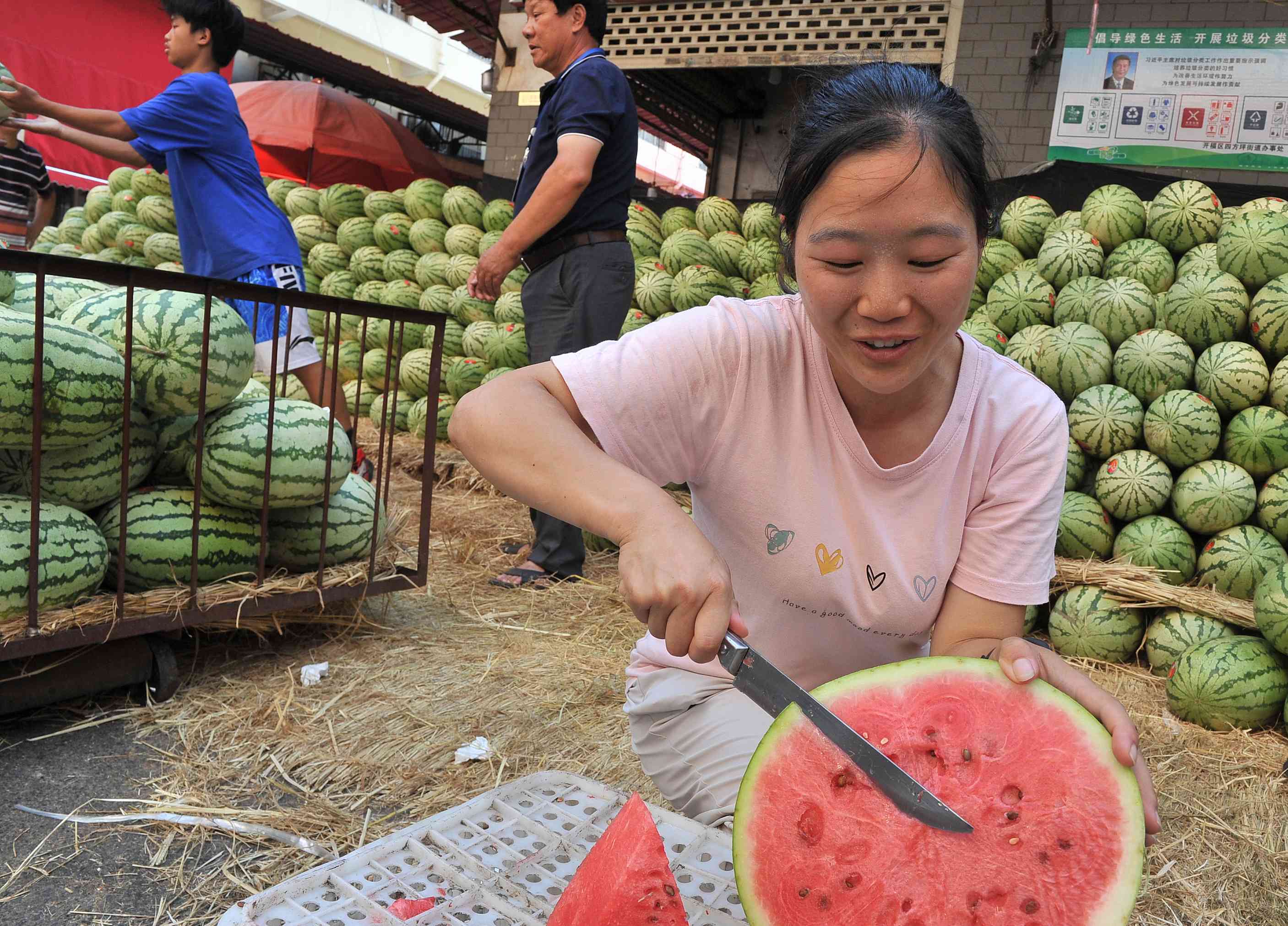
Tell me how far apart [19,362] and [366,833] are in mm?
1475

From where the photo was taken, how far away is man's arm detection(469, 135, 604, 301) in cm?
354

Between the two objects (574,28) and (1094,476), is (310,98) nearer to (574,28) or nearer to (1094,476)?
(574,28)

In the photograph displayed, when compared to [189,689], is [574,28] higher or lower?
higher

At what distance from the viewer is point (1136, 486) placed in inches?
144

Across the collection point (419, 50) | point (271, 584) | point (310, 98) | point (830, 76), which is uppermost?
point (419, 50)

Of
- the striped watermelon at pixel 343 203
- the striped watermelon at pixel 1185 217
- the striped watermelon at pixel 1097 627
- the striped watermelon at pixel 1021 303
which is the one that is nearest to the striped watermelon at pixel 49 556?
the striped watermelon at pixel 1097 627

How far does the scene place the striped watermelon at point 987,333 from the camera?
166 inches

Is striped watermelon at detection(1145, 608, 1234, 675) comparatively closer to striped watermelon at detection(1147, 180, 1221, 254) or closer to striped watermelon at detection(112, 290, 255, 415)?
striped watermelon at detection(1147, 180, 1221, 254)

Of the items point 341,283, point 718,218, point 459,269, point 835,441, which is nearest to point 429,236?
point 459,269

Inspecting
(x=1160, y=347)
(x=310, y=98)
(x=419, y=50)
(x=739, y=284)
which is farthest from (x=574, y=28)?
(x=419, y=50)

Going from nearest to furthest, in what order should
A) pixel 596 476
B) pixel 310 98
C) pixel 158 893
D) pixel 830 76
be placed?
pixel 596 476
pixel 830 76
pixel 158 893
pixel 310 98

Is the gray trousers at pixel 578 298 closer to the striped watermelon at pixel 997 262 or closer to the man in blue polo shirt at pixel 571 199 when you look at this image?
the man in blue polo shirt at pixel 571 199

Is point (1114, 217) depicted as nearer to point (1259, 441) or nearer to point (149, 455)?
point (1259, 441)

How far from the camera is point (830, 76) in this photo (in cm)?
153
